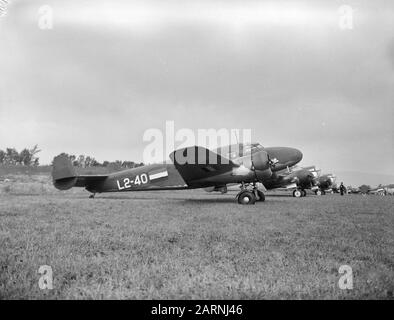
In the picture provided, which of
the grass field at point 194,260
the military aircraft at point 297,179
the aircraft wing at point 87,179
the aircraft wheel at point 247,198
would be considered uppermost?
the military aircraft at point 297,179

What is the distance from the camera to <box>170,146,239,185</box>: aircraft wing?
12531 mm

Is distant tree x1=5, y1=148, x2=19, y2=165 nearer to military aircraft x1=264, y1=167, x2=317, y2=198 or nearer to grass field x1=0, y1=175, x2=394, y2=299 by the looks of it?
military aircraft x1=264, y1=167, x2=317, y2=198

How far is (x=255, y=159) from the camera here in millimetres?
13641

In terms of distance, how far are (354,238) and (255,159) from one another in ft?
27.3

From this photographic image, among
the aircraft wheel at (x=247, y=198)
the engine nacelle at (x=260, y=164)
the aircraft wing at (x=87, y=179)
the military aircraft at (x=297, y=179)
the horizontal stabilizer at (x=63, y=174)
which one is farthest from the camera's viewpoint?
the military aircraft at (x=297, y=179)

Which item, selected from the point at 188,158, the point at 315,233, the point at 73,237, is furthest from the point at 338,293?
the point at 188,158

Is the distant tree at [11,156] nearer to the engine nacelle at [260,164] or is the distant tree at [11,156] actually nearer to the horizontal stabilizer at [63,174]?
the horizontal stabilizer at [63,174]

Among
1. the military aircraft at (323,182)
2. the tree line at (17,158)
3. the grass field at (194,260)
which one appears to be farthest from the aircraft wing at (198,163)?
the tree line at (17,158)

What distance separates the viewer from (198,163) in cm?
1327

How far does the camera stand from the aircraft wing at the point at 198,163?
41.1 feet

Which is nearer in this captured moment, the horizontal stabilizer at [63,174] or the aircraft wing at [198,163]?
the aircraft wing at [198,163]

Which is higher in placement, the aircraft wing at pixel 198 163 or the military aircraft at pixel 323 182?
the military aircraft at pixel 323 182
